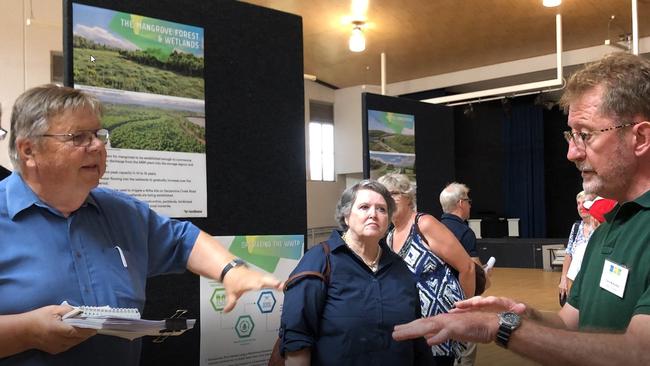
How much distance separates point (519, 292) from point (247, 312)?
613 centimetres

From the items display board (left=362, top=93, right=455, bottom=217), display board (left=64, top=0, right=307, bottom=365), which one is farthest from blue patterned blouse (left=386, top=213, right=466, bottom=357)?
display board (left=362, top=93, right=455, bottom=217)

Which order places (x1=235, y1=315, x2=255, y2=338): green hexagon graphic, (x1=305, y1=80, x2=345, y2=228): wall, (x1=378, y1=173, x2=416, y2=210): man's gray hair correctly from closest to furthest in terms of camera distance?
(x1=235, y1=315, x2=255, y2=338): green hexagon graphic
(x1=378, y1=173, x2=416, y2=210): man's gray hair
(x1=305, y1=80, x2=345, y2=228): wall

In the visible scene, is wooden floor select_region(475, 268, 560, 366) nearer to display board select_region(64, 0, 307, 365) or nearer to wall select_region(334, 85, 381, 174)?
display board select_region(64, 0, 307, 365)

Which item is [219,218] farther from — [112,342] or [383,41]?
[383,41]

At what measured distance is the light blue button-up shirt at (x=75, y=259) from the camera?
1479 mm

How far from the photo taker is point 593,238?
175 centimetres

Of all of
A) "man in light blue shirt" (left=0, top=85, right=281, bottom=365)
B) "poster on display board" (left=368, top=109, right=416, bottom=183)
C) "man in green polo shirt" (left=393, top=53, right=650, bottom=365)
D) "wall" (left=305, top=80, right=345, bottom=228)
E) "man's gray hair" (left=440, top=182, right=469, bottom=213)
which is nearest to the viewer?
"man in green polo shirt" (left=393, top=53, right=650, bottom=365)

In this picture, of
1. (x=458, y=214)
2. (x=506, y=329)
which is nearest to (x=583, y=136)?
(x=506, y=329)

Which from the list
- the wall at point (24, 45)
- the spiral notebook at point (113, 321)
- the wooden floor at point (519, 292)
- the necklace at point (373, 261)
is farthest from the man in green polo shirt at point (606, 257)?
the wall at point (24, 45)

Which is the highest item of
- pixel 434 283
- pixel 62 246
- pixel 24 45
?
pixel 24 45

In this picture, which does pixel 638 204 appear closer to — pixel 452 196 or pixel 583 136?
pixel 583 136

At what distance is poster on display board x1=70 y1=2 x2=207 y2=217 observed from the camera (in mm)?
2283

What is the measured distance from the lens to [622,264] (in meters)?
1.46

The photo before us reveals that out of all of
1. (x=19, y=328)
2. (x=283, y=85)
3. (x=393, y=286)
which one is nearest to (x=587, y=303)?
(x=393, y=286)
